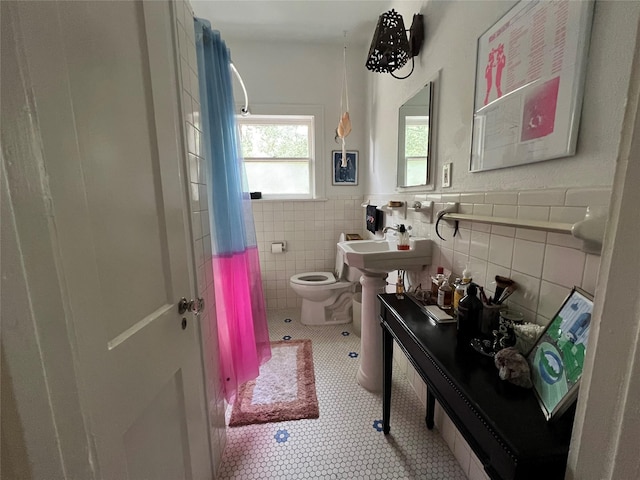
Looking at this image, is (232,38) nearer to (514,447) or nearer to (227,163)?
A: (227,163)

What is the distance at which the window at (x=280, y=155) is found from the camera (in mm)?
2633

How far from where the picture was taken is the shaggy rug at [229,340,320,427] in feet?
4.82

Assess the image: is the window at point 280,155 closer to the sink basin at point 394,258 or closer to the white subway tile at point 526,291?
the sink basin at point 394,258

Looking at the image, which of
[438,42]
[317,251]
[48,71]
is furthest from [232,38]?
[48,71]

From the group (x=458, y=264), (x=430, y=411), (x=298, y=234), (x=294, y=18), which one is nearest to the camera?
(x=458, y=264)

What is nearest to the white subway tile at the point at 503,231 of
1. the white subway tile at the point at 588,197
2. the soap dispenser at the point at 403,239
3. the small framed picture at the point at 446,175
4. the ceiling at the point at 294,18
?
the white subway tile at the point at 588,197

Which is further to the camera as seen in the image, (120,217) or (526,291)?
(526,291)

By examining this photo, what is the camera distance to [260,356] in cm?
180

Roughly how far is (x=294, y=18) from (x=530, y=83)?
198 cm

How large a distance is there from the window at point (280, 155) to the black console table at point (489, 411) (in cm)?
205

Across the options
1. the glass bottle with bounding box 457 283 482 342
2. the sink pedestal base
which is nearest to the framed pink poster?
the glass bottle with bounding box 457 283 482 342

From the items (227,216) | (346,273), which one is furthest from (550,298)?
(346,273)

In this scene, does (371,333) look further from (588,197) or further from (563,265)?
(588,197)

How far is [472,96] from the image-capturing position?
112 cm
